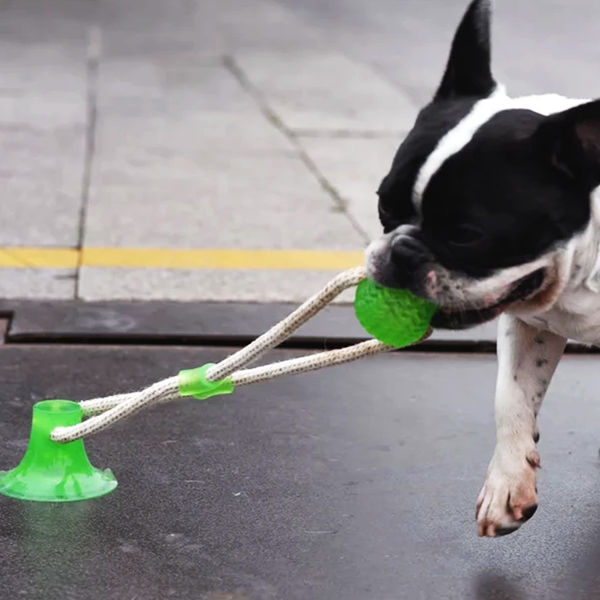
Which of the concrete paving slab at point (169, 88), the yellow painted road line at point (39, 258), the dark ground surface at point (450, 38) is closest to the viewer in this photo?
the yellow painted road line at point (39, 258)

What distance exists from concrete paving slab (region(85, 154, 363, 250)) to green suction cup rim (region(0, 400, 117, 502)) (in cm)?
273

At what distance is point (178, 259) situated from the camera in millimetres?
6637

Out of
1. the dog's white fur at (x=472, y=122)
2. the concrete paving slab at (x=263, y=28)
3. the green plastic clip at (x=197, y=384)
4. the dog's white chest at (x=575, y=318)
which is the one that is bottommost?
the concrete paving slab at (x=263, y=28)

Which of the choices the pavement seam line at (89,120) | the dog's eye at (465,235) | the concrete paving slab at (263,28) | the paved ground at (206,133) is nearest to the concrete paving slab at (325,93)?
the paved ground at (206,133)

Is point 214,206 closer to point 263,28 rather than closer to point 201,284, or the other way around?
point 201,284

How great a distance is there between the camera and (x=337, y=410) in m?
5.05

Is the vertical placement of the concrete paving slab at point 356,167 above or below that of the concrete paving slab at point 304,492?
below

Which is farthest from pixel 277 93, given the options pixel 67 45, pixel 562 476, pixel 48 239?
pixel 562 476

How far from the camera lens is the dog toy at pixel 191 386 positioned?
3.64m

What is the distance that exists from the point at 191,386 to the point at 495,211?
1011 mm

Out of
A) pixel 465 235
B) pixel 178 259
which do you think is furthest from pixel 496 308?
pixel 178 259

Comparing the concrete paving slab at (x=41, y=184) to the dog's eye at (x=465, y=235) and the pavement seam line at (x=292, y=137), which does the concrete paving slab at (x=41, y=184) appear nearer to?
the pavement seam line at (x=292, y=137)

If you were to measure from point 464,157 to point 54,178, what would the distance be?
4.92 metres

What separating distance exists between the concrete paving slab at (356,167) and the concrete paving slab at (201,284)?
0.81 meters
